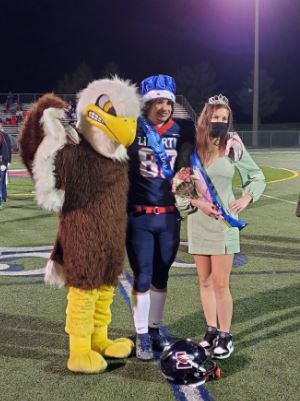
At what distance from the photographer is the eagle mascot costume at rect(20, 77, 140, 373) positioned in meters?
3.60

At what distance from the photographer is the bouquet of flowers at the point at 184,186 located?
12.1 feet

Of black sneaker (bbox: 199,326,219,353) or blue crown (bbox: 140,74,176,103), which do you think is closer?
blue crown (bbox: 140,74,176,103)

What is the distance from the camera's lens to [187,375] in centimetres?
342

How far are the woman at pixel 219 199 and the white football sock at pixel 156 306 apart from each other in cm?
43

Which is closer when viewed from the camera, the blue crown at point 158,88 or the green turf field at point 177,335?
the green turf field at point 177,335

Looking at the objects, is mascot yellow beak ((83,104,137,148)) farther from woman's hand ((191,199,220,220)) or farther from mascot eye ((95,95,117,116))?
woman's hand ((191,199,220,220))

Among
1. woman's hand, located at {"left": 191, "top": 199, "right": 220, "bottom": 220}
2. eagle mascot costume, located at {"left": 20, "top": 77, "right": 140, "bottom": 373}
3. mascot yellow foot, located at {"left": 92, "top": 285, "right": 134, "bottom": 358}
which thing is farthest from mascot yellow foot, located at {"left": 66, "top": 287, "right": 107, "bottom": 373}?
woman's hand, located at {"left": 191, "top": 199, "right": 220, "bottom": 220}

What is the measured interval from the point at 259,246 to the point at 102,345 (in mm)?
4137

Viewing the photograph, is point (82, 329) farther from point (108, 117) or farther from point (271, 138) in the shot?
point (271, 138)

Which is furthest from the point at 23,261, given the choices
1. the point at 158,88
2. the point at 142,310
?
the point at 158,88

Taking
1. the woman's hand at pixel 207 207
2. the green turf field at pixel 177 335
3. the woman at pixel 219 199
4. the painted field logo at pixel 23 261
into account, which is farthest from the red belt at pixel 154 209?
the painted field logo at pixel 23 261

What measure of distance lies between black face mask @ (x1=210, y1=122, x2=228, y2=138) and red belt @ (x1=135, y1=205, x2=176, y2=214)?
600 mm

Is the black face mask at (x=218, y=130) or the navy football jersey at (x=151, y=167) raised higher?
the black face mask at (x=218, y=130)

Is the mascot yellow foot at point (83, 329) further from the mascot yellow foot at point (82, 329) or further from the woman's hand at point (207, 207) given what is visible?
the woman's hand at point (207, 207)
